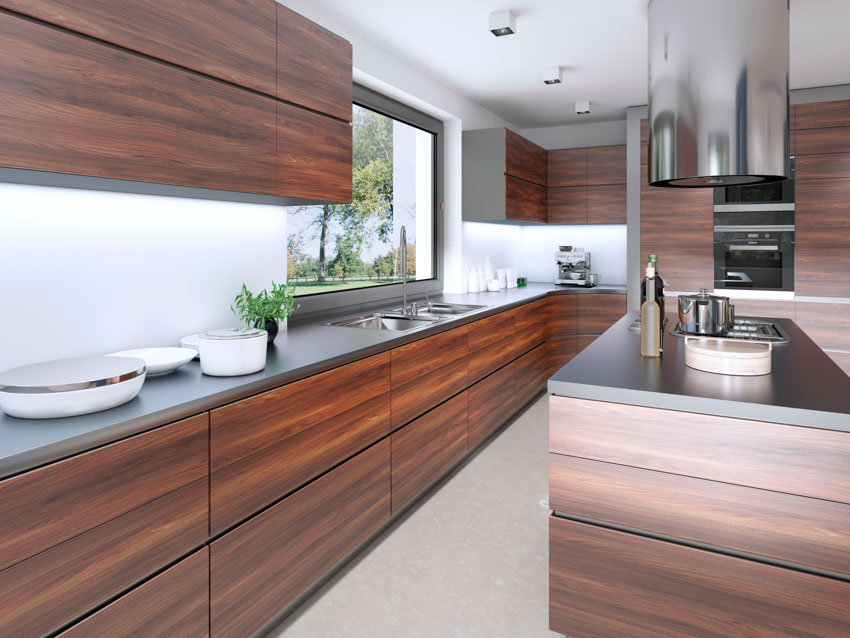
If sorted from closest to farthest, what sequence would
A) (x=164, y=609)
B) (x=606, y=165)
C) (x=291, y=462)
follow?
(x=164, y=609), (x=291, y=462), (x=606, y=165)

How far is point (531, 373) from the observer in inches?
176

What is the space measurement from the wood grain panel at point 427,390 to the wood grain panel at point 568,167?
2992 millimetres

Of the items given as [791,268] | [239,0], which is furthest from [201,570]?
[791,268]

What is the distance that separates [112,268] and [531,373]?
323cm

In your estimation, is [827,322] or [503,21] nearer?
[503,21]

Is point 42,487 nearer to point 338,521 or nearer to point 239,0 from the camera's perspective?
point 338,521

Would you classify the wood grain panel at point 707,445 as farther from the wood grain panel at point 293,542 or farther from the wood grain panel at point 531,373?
the wood grain panel at point 531,373

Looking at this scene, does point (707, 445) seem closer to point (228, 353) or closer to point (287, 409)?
point (287, 409)

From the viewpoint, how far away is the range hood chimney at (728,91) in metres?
2.06

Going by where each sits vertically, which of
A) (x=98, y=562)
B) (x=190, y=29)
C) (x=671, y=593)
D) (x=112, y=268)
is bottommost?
(x=671, y=593)

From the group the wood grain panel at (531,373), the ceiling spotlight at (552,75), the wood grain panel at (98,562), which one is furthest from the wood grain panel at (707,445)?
the ceiling spotlight at (552,75)

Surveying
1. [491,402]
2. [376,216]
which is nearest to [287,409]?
[491,402]

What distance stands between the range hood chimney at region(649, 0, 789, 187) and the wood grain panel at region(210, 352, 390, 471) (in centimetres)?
143

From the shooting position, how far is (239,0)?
1.96m
